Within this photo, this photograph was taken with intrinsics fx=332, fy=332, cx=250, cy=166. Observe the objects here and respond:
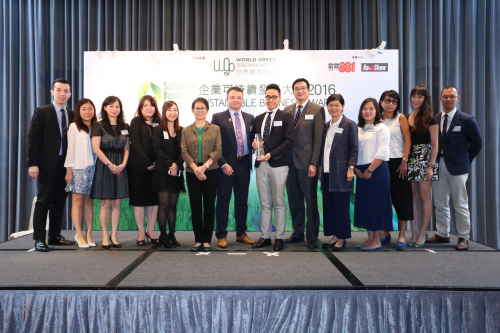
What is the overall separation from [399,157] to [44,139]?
3.32 metres

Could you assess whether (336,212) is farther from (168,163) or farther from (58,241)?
(58,241)

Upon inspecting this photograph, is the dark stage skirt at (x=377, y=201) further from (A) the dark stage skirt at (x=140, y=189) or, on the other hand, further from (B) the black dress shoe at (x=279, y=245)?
(A) the dark stage skirt at (x=140, y=189)

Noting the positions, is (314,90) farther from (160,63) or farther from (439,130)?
(160,63)

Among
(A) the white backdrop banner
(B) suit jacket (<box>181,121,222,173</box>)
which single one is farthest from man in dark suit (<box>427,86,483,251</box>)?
(B) suit jacket (<box>181,121,222,173</box>)

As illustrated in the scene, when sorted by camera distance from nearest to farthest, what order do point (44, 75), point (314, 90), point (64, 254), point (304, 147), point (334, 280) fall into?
point (334, 280), point (64, 254), point (304, 147), point (314, 90), point (44, 75)

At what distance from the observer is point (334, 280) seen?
84.7 inches

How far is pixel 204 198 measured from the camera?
9.89ft

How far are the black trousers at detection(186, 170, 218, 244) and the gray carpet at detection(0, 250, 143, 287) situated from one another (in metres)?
0.61

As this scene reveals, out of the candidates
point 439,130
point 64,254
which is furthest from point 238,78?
point 64,254

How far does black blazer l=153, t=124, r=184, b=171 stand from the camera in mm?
3066

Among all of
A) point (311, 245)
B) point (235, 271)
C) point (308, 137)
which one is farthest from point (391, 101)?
point (235, 271)

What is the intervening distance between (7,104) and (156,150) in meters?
3.47

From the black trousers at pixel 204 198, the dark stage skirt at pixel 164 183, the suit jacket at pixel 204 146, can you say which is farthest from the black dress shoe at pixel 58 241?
the suit jacket at pixel 204 146

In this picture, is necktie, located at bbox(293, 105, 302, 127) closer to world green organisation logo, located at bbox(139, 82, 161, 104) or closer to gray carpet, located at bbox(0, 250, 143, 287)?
gray carpet, located at bbox(0, 250, 143, 287)
